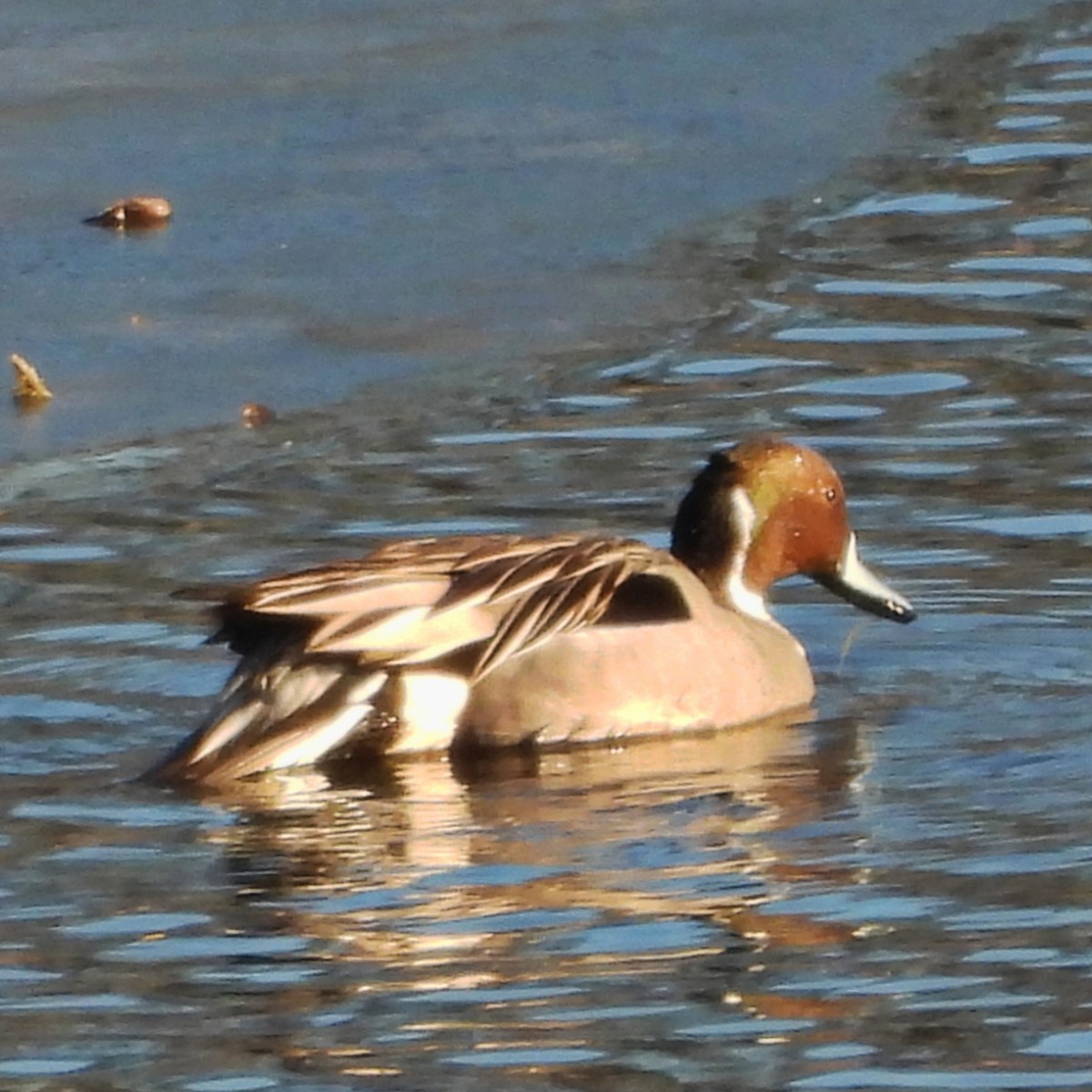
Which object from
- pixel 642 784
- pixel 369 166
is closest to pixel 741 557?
pixel 642 784

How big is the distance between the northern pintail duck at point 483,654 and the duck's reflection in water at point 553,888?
74 mm

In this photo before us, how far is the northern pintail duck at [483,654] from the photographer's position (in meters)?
7.34

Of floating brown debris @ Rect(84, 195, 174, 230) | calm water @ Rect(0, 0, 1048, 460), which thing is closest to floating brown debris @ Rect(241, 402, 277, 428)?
calm water @ Rect(0, 0, 1048, 460)

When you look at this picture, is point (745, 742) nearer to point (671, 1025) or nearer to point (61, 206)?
point (671, 1025)

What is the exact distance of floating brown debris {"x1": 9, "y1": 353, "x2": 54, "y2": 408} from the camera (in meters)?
10.1

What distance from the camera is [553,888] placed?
625cm

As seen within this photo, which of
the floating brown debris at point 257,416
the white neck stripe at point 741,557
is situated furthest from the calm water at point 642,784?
the white neck stripe at point 741,557

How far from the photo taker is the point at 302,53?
45.3ft

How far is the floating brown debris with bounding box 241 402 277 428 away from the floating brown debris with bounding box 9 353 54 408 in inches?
22.6

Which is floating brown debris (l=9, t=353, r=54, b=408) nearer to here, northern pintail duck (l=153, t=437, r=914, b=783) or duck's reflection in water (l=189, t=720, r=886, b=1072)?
northern pintail duck (l=153, t=437, r=914, b=783)

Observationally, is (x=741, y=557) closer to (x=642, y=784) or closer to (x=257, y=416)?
(x=642, y=784)

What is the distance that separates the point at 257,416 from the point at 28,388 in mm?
668

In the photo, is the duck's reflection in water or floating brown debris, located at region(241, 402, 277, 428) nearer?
the duck's reflection in water

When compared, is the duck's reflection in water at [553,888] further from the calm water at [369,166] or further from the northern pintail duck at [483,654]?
the calm water at [369,166]
